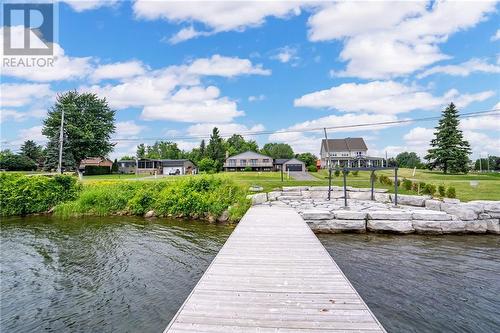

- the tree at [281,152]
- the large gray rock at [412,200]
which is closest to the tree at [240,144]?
the tree at [281,152]

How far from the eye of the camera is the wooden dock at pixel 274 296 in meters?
3.56

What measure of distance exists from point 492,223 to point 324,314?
36.8ft

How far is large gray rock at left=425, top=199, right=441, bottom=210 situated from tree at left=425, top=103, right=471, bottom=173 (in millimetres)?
31300

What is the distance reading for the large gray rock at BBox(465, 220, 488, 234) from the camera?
36.9ft

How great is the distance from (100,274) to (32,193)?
14.5m

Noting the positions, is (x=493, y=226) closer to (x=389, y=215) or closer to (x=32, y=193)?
(x=389, y=215)

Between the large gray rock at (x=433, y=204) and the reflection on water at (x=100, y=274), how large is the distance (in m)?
9.07

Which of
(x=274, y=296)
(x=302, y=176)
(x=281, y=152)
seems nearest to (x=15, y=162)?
(x=302, y=176)

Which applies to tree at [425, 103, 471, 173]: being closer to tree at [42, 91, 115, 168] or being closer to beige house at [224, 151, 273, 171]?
beige house at [224, 151, 273, 171]

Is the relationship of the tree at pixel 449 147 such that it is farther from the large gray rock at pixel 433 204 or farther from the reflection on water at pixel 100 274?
the reflection on water at pixel 100 274

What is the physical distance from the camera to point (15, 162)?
54281 mm

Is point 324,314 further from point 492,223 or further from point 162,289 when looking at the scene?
A: point 492,223

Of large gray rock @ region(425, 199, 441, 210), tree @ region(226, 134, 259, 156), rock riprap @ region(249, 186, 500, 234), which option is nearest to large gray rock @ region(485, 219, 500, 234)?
rock riprap @ region(249, 186, 500, 234)

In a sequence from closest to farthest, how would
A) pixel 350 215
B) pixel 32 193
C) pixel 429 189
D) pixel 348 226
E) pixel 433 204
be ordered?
pixel 348 226 < pixel 350 215 < pixel 433 204 < pixel 429 189 < pixel 32 193
